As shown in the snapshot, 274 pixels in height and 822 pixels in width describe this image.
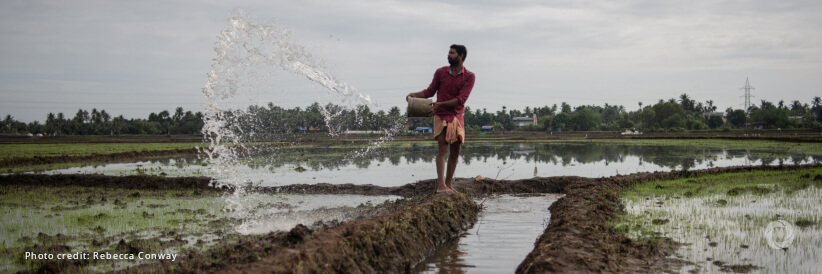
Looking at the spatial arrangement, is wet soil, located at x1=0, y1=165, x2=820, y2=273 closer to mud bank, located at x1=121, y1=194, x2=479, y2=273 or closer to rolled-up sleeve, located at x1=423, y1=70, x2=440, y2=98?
mud bank, located at x1=121, y1=194, x2=479, y2=273

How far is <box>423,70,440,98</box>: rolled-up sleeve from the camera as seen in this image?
7.50 metres

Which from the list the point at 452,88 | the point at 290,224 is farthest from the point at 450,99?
the point at 290,224

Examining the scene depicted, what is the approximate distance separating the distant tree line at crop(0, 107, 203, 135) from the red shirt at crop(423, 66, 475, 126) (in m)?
65.9

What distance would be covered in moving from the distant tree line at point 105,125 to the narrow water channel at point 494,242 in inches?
2609

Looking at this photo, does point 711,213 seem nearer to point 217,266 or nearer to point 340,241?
point 340,241

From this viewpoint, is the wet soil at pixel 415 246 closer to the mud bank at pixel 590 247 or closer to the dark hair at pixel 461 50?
the mud bank at pixel 590 247

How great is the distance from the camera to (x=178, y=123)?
7888cm

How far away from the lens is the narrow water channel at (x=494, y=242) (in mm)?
4676

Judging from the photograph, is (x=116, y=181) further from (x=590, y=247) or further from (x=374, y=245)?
(x=590, y=247)

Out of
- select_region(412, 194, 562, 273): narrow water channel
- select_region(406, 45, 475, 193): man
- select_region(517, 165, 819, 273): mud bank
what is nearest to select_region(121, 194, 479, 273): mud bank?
A: select_region(412, 194, 562, 273): narrow water channel

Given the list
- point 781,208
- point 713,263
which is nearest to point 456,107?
point 713,263

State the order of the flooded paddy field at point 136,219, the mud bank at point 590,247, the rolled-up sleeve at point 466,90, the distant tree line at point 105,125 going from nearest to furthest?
the mud bank at point 590,247 → the flooded paddy field at point 136,219 → the rolled-up sleeve at point 466,90 → the distant tree line at point 105,125

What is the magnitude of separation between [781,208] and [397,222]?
5.14m

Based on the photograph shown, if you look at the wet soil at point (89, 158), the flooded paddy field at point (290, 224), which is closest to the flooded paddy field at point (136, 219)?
the flooded paddy field at point (290, 224)
